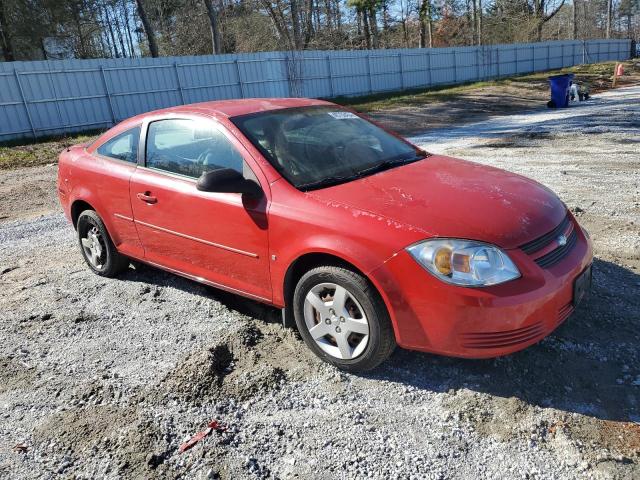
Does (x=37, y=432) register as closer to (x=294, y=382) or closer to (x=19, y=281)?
(x=294, y=382)

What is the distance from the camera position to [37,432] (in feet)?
9.35

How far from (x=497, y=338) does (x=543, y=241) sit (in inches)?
→ 25.2

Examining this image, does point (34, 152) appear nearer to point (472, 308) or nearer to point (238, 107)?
point (238, 107)

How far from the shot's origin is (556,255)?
296 centimetres

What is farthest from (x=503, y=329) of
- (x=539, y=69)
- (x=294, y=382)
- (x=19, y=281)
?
(x=539, y=69)

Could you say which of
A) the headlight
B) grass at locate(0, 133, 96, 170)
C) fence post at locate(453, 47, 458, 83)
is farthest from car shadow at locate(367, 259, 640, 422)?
fence post at locate(453, 47, 458, 83)

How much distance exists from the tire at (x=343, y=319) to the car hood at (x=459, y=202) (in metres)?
0.44

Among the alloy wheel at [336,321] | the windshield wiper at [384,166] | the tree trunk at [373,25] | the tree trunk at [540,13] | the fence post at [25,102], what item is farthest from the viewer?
the tree trunk at [540,13]

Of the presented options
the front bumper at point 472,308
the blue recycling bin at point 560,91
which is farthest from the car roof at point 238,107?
the blue recycling bin at point 560,91

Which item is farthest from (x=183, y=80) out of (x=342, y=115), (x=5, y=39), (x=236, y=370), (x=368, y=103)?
(x=236, y=370)

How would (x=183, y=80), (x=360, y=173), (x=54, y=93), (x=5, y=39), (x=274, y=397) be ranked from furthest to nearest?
(x=5, y=39) < (x=183, y=80) < (x=54, y=93) < (x=360, y=173) < (x=274, y=397)

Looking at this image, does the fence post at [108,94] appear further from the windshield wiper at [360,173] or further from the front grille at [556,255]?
→ the front grille at [556,255]

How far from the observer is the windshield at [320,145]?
347cm

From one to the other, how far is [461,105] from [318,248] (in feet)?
67.5
